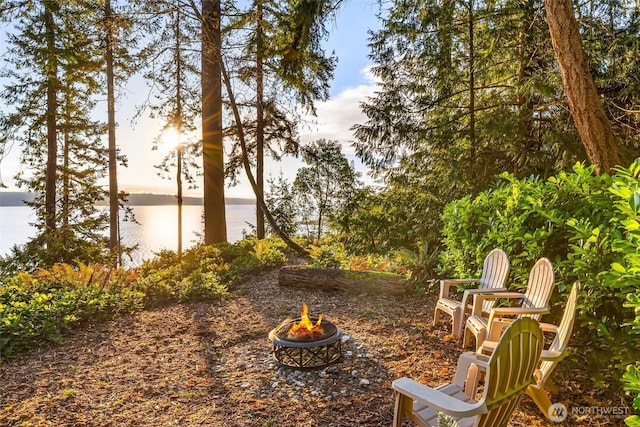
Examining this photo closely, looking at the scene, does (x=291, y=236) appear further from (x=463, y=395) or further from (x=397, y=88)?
(x=463, y=395)

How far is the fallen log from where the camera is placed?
545 centimetres

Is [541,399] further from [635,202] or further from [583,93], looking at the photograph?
[583,93]

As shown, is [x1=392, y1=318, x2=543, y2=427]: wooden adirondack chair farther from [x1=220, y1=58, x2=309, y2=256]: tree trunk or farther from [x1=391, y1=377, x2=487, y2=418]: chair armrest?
[x1=220, y1=58, x2=309, y2=256]: tree trunk

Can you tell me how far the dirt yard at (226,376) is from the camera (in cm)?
255

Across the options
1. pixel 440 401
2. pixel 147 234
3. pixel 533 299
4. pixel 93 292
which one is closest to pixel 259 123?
pixel 93 292

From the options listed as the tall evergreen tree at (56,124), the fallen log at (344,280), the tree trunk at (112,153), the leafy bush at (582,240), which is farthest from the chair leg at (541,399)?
the tall evergreen tree at (56,124)

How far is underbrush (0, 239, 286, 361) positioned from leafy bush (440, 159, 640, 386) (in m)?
4.11

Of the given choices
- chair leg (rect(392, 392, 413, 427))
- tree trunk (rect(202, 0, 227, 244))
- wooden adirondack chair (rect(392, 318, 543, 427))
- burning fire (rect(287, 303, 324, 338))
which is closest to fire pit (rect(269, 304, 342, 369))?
burning fire (rect(287, 303, 324, 338))

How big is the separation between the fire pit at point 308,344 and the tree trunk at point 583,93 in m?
3.46

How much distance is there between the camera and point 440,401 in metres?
1.68

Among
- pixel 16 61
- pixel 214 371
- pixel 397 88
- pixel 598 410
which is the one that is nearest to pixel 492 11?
pixel 397 88

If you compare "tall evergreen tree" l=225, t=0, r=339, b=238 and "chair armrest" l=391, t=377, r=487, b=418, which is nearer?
"chair armrest" l=391, t=377, r=487, b=418

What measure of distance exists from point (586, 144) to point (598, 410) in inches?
116

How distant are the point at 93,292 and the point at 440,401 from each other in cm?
527
